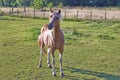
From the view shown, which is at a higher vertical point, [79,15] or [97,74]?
[97,74]

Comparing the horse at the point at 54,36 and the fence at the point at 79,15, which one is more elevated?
the horse at the point at 54,36

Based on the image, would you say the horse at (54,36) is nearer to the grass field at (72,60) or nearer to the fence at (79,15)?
the grass field at (72,60)

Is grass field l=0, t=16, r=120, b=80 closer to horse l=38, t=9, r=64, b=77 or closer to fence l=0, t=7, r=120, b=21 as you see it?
horse l=38, t=9, r=64, b=77

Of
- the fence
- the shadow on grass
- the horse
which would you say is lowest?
the fence

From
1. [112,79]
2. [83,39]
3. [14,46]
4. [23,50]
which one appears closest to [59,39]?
[112,79]

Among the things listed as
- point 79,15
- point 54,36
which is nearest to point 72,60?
point 54,36

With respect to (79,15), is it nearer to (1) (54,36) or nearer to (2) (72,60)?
(2) (72,60)

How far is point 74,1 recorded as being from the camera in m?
76.7

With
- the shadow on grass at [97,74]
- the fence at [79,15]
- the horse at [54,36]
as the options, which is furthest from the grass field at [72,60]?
the fence at [79,15]

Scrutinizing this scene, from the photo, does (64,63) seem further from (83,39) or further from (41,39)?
(83,39)

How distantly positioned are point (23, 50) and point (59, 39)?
4.69 meters

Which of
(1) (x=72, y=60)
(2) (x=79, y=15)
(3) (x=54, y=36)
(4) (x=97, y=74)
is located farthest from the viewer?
(2) (x=79, y=15)

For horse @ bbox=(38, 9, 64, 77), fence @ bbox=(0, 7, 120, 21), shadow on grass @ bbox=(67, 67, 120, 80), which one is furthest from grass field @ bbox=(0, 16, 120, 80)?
fence @ bbox=(0, 7, 120, 21)

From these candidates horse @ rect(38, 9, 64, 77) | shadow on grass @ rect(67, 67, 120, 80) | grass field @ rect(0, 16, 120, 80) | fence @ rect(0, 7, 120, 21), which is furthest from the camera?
fence @ rect(0, 7, 120, 21)
